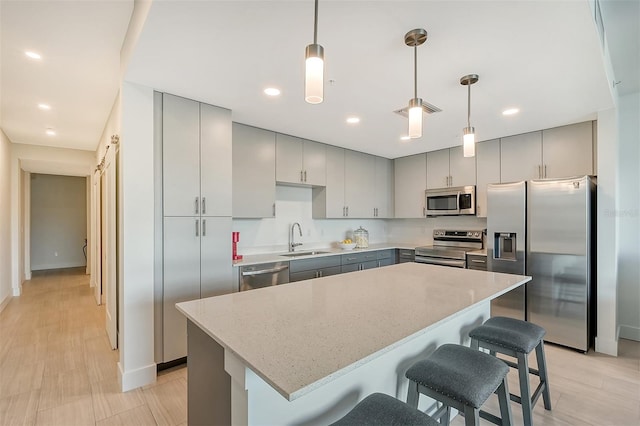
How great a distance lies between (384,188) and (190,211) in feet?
10.9

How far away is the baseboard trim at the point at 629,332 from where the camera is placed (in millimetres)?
3309

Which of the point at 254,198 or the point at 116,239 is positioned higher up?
the point at 254,198

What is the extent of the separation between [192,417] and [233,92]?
2262 millimetres

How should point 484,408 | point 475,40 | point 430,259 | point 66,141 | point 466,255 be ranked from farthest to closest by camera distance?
1. point 66,141
2. point 430,259
3. point 466,255
4. point 484,408
5. point 475,40

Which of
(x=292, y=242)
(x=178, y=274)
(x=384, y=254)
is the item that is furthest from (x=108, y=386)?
(x=384, y=254)

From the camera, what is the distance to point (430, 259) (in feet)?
13.9

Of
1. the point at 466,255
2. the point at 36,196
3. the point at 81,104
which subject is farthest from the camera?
the point at 36,196

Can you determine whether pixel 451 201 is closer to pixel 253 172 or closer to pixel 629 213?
pixel 629 213

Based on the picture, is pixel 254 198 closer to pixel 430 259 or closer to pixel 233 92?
pixel 233 92

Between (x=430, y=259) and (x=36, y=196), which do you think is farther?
(x=36, y=196)

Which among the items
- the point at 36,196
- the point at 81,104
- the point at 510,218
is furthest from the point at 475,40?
the point at 36,196

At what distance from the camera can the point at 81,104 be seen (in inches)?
130

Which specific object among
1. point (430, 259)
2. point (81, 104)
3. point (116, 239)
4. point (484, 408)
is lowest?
point (484, 408)

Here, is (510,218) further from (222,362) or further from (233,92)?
(222,362)
